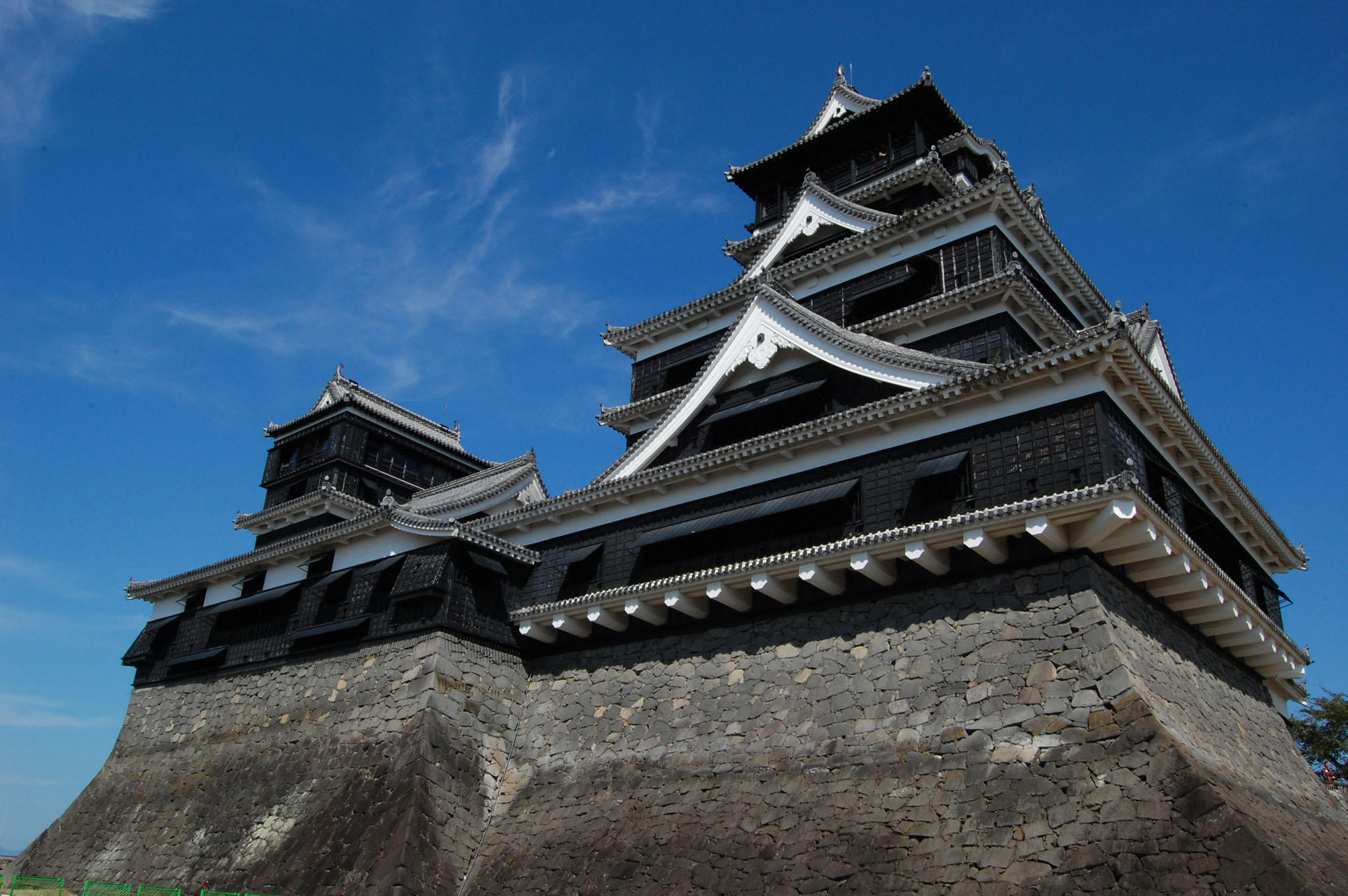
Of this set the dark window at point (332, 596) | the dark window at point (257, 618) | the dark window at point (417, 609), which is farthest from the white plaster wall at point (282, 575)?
the dark window at point (417, 609)

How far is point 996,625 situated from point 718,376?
8.95m

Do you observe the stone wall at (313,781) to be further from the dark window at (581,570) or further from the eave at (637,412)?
the eave at (637,412)

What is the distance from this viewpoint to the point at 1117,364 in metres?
14.4

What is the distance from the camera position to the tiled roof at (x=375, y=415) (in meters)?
34.0

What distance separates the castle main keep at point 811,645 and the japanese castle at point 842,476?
3.0 inches

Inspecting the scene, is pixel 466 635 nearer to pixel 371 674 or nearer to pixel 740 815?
pixel 371 674

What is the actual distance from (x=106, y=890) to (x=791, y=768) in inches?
479

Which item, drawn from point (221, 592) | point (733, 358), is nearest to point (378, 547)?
point (221, 592)

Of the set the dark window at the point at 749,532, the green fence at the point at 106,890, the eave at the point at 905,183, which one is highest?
the eave at the point at 905,183

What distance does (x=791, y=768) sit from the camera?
14492 millimetres

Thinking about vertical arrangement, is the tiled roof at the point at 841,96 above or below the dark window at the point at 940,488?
above

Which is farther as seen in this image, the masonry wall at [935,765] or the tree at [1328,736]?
the tree at [1328,736]

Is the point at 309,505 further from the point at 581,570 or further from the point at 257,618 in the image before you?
the point at 581,570

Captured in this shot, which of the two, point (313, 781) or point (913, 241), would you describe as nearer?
point (313, 781)
